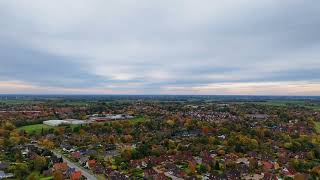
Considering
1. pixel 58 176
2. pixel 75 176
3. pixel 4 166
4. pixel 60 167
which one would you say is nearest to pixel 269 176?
pixel 75 176

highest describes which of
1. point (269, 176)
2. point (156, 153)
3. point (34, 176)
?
point (156, 153)

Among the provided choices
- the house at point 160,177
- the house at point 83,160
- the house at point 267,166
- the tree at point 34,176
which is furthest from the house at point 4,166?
the house at point 267,166

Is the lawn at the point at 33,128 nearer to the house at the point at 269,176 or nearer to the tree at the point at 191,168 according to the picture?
the tree at the point at 191,168

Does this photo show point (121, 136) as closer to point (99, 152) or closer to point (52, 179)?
point (99, 152)

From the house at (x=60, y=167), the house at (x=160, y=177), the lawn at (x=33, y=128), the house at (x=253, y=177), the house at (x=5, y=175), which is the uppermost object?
the lawn at (x=33, y=128)

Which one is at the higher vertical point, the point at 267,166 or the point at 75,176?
the point at 75,176

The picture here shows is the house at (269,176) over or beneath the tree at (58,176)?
beneath

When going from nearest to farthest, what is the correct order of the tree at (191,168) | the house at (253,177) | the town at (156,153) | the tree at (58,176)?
the tree at (58,176) < the house at (253,177) < the town at (156,153) < the tree at (191,168)

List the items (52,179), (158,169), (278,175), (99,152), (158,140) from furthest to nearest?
1. (158,140)
2. (99,152)
3. (158,169)
4. (278,175)
5. (52,179)

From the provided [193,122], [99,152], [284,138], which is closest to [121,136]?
Answer: [99,152]

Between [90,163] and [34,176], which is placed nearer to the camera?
[34,176]

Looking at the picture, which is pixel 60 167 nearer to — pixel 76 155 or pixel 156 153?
pixel 76 155
